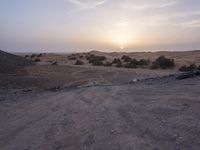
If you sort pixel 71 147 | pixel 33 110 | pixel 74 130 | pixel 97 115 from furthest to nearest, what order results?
pixel 33 110 → pixel 97 115 → pixel 74 130 → pixel 71 147

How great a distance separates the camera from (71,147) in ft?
27.2

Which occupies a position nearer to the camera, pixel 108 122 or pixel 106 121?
pixel 108 122

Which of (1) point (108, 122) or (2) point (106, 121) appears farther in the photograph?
(2) point (106, 121)

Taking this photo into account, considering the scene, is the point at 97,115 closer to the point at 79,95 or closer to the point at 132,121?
the point at 132,121

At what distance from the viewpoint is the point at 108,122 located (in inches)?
393

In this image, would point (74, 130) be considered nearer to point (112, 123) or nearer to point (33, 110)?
point (112, 123)

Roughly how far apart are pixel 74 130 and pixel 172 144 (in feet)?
A: 9.13

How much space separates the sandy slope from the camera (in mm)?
8227

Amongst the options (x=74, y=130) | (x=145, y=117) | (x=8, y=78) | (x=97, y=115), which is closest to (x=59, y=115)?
(x=97, y=115)

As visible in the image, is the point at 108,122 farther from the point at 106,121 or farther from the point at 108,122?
the point at 106,121

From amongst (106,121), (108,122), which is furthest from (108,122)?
(106,121)

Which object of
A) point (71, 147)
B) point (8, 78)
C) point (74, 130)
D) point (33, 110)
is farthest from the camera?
point (8, 78)

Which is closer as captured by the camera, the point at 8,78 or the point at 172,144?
the point at 172,144

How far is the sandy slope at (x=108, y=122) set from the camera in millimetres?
8227
